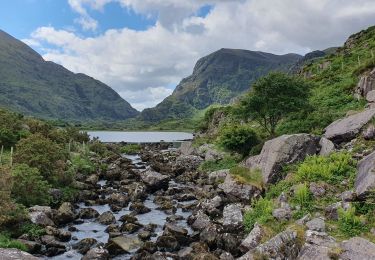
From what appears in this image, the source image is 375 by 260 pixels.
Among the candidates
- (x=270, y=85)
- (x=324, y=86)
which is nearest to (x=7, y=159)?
(x=270, y=85)

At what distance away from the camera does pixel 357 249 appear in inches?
699

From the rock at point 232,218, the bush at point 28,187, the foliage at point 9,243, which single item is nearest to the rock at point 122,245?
the foliage at point 9,243

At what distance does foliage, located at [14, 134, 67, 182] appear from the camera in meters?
41.4

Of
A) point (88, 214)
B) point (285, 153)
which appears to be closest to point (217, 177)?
point (285, 153)

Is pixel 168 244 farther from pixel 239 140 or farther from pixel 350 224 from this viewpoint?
pixel 239 140

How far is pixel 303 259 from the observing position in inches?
733

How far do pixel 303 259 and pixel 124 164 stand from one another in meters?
57.0

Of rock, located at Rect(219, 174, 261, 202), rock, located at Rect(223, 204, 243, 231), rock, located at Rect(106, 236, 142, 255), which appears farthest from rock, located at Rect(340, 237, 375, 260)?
rock, located at Rect(219, 174, 261, 202)

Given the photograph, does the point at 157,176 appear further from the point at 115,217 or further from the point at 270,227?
the point at 270,227

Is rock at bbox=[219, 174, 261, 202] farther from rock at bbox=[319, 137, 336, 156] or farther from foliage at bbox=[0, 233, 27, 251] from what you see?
foliage at bbox=[0, 233, 27, 251]

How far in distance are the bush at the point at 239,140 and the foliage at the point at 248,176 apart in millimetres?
10565

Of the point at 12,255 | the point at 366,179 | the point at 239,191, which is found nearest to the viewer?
the point at 12,255

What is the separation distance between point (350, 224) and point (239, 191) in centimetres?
1505

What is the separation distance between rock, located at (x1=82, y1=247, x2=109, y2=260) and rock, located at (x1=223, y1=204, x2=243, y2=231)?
922 centimetres
